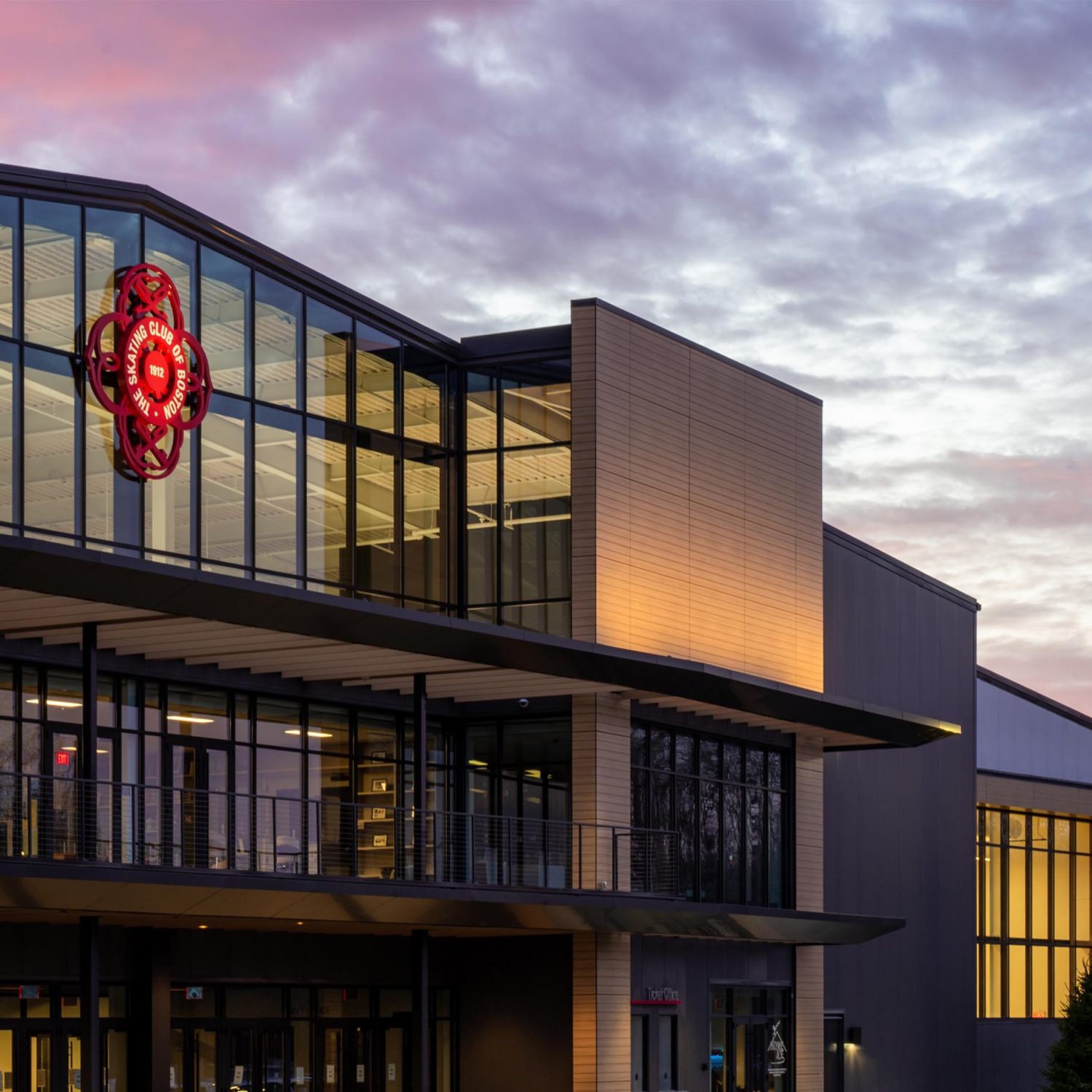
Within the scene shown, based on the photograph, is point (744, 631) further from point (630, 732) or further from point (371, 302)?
point (371, 302)

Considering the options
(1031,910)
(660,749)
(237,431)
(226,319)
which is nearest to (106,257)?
(226,319)

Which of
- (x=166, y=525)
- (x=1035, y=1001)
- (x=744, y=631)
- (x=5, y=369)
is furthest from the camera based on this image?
(x=1035, y=1001)

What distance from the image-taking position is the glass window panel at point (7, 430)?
29.0 metres

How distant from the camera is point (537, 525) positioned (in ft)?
120

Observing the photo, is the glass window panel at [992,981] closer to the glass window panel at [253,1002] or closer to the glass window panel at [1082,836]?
the glass window panel at [1082,836]

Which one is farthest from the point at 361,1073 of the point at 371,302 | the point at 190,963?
the point at 371,302

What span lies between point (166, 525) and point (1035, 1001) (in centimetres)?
2862

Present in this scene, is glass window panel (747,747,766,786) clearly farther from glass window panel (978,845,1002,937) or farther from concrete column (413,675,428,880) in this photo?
glass window panel (978,845,1002,937)

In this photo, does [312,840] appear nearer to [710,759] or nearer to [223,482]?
[223,482]

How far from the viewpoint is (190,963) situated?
102ft

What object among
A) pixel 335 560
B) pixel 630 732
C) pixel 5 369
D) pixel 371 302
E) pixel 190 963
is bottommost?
pixel 190 963

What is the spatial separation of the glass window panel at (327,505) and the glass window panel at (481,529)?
2.91 metres

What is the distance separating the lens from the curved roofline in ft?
98.6

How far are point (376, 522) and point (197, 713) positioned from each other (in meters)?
5.72
